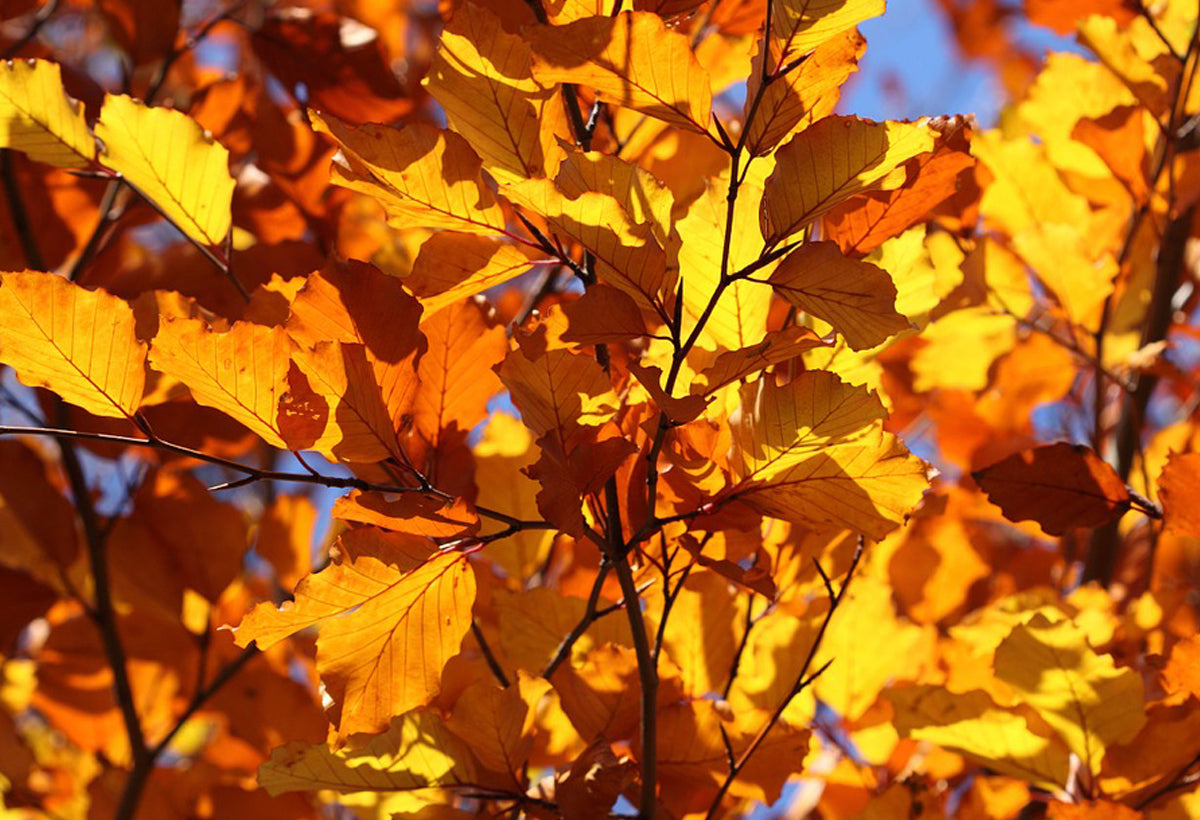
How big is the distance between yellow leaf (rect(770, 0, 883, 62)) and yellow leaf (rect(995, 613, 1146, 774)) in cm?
43

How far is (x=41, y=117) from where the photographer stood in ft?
2.32

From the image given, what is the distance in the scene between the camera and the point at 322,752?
64 cm

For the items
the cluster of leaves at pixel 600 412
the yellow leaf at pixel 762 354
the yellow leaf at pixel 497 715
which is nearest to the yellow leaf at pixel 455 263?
the cluster of leaves at pixel 600 412

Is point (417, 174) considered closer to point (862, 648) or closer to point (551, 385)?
point (551, 385)

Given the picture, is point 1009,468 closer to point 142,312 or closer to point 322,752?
point 322,752

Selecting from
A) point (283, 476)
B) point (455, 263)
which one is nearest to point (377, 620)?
point (283, 476)

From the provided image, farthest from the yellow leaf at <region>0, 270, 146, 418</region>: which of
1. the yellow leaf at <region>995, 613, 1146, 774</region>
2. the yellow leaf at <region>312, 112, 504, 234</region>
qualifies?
the yellow leaf at <region>995, 613, 1146, 774</region>

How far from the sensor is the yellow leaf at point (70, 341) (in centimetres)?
56

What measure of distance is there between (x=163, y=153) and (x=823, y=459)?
0.46m

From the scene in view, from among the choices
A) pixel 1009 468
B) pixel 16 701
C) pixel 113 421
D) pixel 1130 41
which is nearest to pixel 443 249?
pixel 1009 468

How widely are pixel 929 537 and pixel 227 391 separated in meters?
0.80

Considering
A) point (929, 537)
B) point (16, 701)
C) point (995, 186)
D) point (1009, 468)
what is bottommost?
point (16, 701)

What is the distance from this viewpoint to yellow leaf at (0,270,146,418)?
1.83 feet

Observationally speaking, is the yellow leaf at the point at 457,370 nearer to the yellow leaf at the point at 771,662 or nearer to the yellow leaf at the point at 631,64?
the yellow leaf at the point at 631,64
